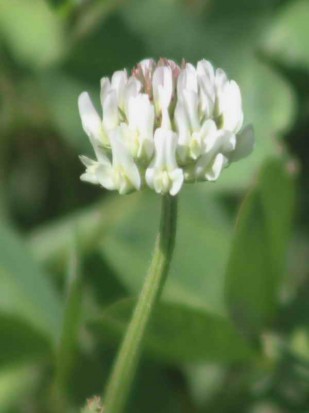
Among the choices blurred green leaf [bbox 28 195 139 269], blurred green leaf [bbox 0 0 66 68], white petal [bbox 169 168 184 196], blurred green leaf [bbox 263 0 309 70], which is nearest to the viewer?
white petal [bbox 169 168 184 196]

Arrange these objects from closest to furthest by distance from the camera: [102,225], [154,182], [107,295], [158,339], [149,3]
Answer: [154,182] < [158,339] < [107,295] < [102,225] < [149,3]

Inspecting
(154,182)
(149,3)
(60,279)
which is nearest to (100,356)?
(60,279)

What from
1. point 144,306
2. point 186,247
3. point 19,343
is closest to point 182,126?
point 144,306

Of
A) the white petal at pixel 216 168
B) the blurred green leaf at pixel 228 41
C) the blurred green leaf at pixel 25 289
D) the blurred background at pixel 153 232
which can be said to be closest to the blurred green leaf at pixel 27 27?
the blurred background at pixel 153 232

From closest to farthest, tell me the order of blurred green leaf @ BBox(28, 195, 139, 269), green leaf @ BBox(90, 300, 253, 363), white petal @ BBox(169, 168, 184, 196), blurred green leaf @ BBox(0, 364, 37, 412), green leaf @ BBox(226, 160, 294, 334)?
white petal @ BBox(169, 168, 184, 196) → green leaf @ BBox(90, 300, 253, 363) → green leaf @ BBox(226, 160, 294, 334) → blurred green leaf @ BBox(0, 364, 37, 412) → blurred green leaf @ BBox(28, 195, 139, 269)

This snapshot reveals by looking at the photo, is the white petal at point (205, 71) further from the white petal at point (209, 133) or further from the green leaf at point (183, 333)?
the green leaf at point (183, 333)

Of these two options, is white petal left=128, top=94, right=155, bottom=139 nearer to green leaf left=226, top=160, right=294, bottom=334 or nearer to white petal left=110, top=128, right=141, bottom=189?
white petal left=110, top=128, right=141, bottom=189

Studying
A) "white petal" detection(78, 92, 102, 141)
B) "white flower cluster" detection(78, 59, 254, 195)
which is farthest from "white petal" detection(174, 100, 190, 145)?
"white petal" detection(78, 92, 102, 141)

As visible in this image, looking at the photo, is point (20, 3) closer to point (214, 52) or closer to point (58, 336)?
point (214, 52)
